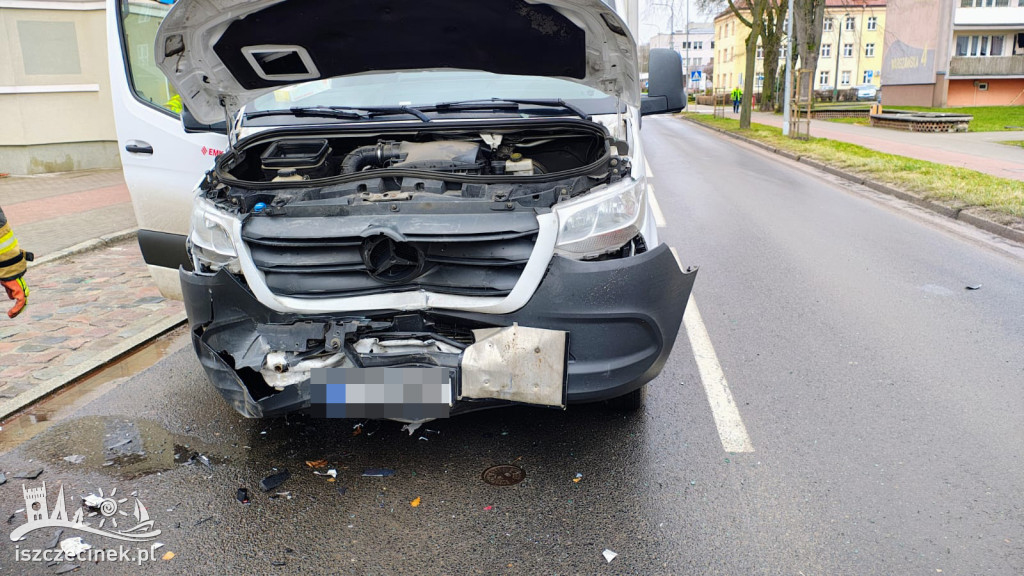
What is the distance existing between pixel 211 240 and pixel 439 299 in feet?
3.69

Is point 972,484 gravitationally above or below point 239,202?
below

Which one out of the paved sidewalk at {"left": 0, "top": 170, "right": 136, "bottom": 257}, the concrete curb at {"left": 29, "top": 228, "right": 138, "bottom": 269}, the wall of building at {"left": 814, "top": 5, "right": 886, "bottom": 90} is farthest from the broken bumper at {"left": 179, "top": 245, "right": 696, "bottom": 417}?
the wall of building at {"left": 814, "top": 5, "right": 886, "bottom": 90}

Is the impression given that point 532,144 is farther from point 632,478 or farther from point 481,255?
point 632,478

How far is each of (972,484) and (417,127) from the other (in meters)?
3.06

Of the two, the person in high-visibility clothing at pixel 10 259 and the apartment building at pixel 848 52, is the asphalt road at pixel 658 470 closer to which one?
the person in high-visibility clothing at pixel 10 259

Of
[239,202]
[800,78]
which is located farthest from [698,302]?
[800,78]

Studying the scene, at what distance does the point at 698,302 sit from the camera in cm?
602

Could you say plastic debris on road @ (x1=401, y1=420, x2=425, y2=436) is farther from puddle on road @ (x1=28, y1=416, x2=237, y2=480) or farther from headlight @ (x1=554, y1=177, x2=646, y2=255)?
headlight @ (x1=554, y1=177, x2=646, y2=255)

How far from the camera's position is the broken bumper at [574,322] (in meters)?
3.02

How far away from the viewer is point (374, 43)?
403 cm

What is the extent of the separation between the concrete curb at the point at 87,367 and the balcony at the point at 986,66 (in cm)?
4992

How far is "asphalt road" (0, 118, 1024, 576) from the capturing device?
111 inches

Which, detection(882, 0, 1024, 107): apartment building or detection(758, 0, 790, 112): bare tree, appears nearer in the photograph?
detection(758, 0, 790, 112): bare tree

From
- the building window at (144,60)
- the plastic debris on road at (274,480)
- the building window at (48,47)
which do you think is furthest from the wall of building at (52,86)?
the plastic debris on road at (274,480)
